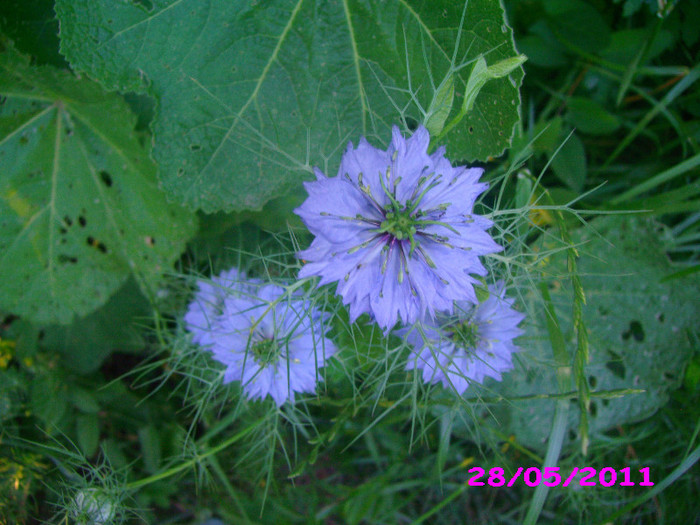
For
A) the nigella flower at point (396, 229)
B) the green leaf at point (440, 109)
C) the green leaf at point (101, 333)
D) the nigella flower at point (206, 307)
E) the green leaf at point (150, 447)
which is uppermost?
the green leaf at point (440, 109)

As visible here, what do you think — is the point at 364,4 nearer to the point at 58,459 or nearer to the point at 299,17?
the point at 299,17

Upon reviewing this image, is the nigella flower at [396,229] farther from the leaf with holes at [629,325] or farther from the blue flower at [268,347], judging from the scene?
the leaf with holes at [629,325]

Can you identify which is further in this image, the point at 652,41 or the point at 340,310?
the point at 652,41

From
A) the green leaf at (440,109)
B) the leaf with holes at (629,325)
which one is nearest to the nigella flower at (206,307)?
the green leaf at (440,109)

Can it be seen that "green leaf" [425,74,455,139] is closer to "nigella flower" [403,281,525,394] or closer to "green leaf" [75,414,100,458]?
"nigella flower" [403,281,525,394]

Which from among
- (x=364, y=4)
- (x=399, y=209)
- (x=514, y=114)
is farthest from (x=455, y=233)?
(x=364, y=4)

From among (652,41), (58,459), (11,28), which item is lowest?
(58,459)

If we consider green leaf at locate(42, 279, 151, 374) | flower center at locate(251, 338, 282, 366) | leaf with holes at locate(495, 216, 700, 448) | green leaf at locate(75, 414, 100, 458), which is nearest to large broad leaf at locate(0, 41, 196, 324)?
green leaf at locate(42, 279, 151, 374)
